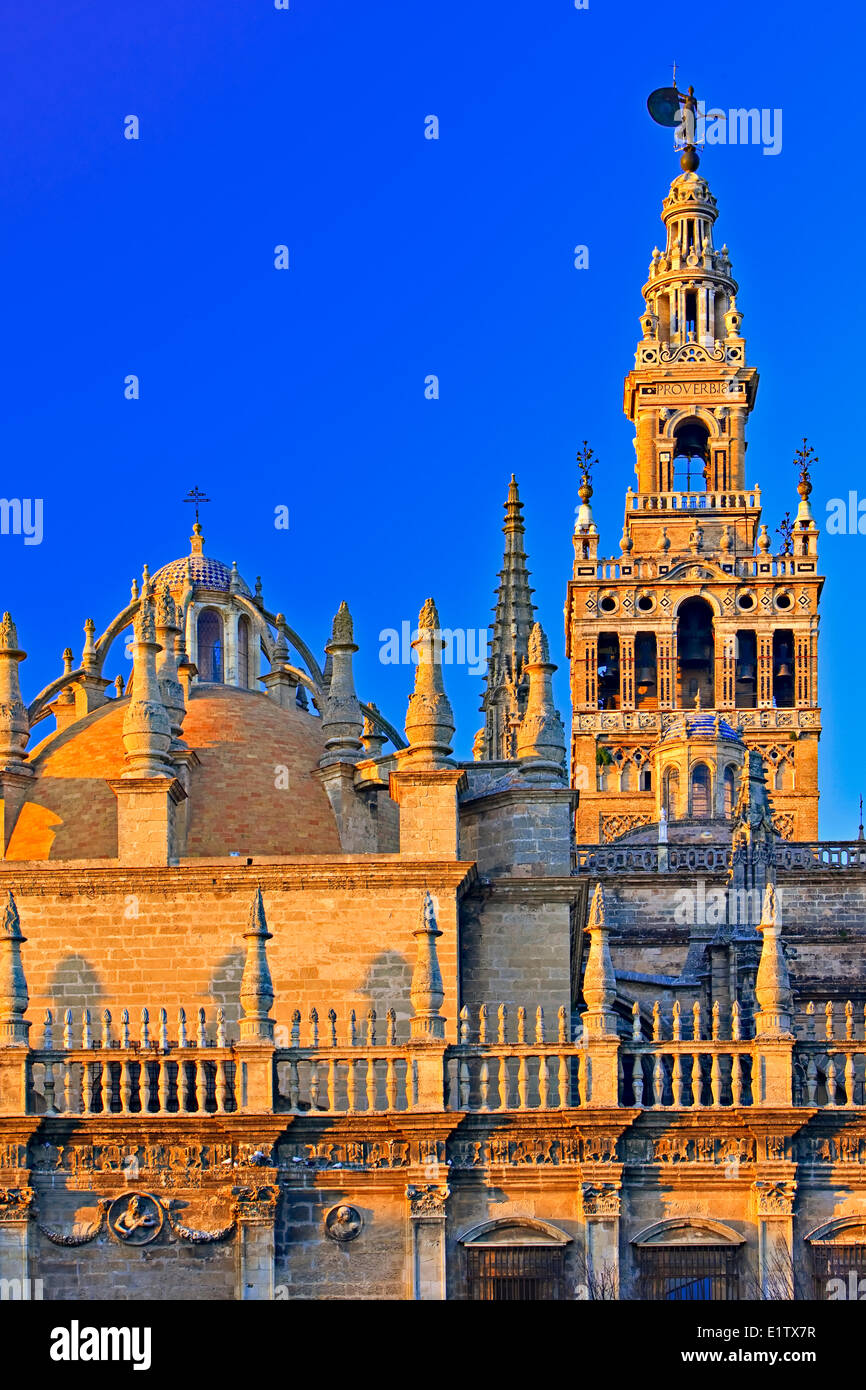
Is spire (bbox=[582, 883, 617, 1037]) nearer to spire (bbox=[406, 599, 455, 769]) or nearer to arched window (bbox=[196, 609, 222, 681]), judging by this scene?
spire (bbox=[406, 599, 455, 769])

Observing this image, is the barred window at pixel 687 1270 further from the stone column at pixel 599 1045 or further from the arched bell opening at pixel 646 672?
the arched bell opening at pixel 646 672

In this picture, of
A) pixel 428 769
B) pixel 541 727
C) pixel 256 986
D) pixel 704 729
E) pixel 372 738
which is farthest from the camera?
pixel 704 729

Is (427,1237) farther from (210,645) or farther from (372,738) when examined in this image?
(210,645)

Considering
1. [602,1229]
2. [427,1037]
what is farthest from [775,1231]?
[427,1037]

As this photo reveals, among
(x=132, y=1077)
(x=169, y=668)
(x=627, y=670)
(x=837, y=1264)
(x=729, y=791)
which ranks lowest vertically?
(x=837, y=1264)

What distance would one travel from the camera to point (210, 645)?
5325cm

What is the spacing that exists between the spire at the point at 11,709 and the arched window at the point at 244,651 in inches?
293

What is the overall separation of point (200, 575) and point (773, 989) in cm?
1803

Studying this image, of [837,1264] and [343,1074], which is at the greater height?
[343,1074]

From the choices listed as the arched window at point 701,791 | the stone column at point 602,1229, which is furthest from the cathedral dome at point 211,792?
the arched window at point 701,791

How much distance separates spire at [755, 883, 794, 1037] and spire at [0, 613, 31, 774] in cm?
1378

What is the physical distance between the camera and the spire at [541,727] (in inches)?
1751

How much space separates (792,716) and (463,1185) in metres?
51.4

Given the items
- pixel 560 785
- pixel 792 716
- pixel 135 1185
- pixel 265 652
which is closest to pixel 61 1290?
pixel 135 1185
